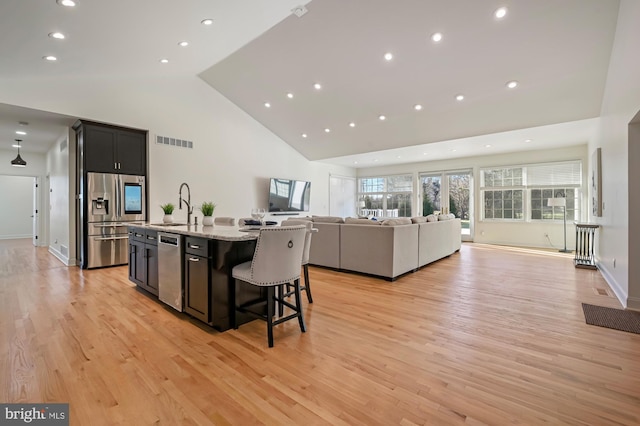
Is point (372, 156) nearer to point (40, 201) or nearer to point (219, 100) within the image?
point (219, 100)

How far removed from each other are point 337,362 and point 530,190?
8.92 m

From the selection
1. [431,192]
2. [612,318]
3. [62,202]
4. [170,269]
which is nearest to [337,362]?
[170,269]

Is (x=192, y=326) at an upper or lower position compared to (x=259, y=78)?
lower

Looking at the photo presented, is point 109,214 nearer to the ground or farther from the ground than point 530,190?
nearer to the ground

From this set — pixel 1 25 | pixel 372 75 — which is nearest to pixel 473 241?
pixel 372 75

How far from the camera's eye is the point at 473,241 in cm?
941

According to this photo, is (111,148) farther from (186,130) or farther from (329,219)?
(329,219)

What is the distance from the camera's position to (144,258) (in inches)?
144

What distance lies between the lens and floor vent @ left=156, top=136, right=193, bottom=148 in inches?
242

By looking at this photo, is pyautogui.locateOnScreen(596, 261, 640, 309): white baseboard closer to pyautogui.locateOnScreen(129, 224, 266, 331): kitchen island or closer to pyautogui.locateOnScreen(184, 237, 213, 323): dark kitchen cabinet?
pyautogui.locateOnScreen(129, 224, 266, 331): kitchen island

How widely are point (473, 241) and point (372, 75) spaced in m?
6.61

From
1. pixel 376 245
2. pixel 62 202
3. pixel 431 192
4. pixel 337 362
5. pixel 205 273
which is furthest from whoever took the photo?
pixel 431 192

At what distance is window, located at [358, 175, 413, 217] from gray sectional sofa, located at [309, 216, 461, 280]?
5326 millimetres

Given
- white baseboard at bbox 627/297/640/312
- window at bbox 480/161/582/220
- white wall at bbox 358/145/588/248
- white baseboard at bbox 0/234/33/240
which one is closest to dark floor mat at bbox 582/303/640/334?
white baseboard at bbox 627/297/640/312
